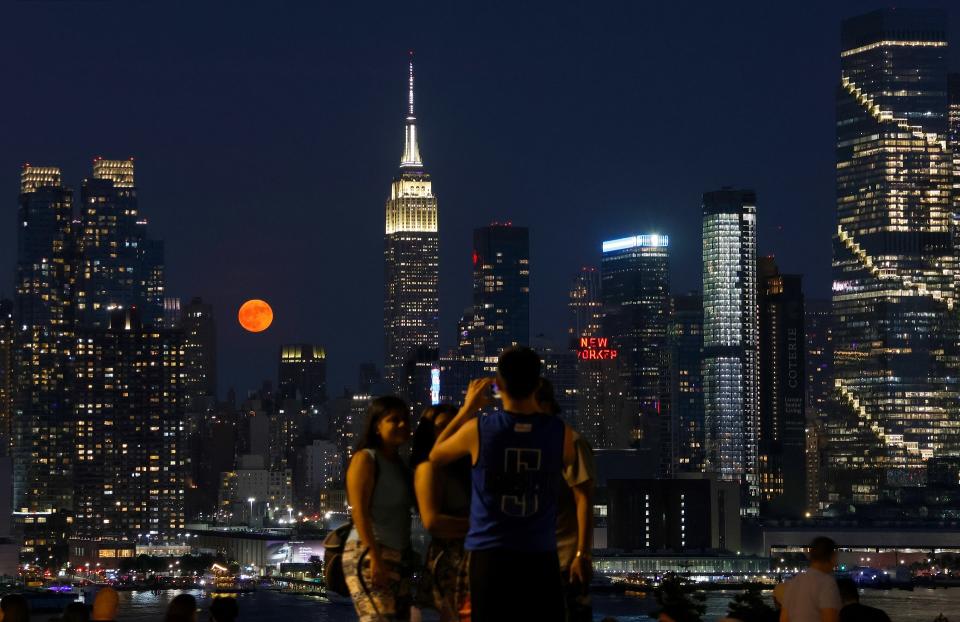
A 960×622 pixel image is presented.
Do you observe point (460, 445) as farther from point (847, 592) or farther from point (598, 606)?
point (598, 606)

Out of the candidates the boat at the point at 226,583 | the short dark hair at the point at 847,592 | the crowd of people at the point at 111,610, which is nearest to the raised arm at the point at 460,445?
the crowd of people at the point at 111,610

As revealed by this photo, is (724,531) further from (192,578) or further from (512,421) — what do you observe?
(512,421)

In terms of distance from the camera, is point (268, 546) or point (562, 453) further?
point (268, 546)

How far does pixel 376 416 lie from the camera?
521 inches

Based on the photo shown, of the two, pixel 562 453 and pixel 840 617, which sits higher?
pixel 562 453

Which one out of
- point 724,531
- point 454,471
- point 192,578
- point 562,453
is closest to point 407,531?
point 454,471

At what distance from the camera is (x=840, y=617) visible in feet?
46.1

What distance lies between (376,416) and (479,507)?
184 centimetres

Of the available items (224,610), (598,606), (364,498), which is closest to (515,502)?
(364,498)

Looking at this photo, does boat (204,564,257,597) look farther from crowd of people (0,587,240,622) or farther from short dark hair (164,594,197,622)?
short dark hair (164,594,197,622)

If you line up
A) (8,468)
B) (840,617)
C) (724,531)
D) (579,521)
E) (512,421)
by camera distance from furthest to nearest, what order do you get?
(724,531)
(8,468)
(840,617)
(579,521)
(512,421)

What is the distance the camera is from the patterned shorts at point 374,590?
13.1 metres

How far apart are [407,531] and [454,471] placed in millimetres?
694

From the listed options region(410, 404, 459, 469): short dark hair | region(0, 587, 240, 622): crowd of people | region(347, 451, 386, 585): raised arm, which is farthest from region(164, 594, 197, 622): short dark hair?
region(410, 404, 459, 469): short dark hair
